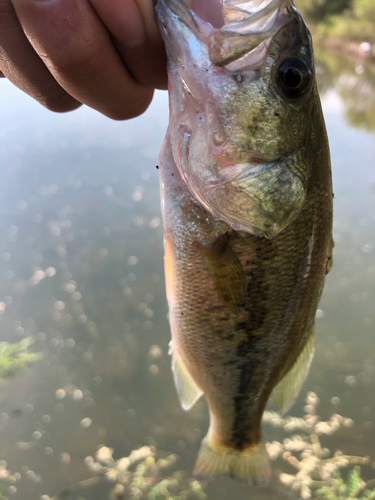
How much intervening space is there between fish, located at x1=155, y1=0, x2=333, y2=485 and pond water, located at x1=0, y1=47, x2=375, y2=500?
2.41 m

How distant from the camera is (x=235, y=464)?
5.94ft

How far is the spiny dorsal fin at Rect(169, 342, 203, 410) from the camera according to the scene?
1.66 meters

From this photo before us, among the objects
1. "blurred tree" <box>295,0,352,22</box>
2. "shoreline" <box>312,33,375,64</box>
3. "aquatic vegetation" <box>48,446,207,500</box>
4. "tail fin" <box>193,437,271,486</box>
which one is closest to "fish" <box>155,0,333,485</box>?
"tail fin" <box>193,437,271,486</box>

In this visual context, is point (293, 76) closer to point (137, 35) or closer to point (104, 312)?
point (137, 35)

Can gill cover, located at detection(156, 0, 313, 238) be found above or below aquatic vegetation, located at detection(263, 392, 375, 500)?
above

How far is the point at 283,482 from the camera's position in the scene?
312 cm

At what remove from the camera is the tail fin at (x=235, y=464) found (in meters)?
1.79

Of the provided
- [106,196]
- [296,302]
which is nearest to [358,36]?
[106,196]

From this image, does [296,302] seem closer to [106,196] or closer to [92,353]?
[92,353]

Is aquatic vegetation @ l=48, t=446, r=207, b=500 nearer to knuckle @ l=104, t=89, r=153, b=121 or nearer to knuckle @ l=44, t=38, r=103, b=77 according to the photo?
knuckle @ l=104, t=89, r=153, b=121

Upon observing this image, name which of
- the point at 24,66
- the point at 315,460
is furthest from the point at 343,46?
the point at 24,66

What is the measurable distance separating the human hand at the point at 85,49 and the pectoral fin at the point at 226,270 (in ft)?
1.84

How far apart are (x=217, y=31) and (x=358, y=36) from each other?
2704 centimetres

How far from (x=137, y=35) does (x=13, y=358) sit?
3.69 metres
